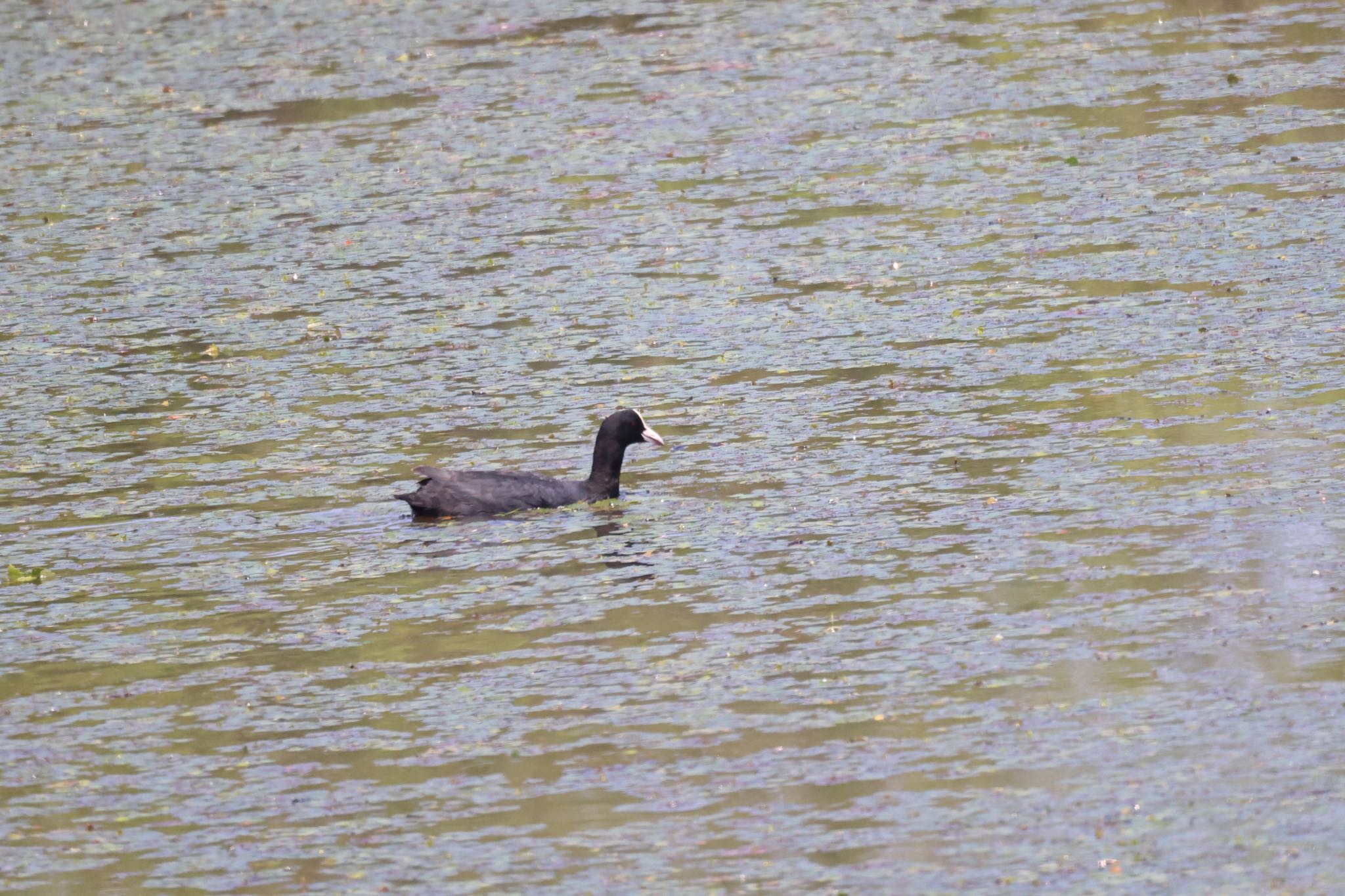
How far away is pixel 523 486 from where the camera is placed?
12.4 m

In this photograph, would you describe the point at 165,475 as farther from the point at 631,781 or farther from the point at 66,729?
the point at 631,781

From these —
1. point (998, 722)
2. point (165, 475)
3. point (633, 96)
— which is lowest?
point (998, 722)

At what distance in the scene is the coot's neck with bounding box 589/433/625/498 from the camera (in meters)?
12.7

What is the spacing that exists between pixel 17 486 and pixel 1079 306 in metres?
7.39

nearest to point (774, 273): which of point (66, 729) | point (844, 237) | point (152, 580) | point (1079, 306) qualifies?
point (844, 237)

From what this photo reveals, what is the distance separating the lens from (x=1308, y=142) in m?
19.6

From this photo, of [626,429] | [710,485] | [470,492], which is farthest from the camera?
[626,429]

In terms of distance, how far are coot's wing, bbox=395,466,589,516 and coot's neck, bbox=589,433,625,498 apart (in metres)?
0.39

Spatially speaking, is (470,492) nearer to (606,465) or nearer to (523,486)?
(523,486)

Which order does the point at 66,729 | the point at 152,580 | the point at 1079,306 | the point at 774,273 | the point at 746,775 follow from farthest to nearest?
the point at 774,273, the point at 1079,306, the point at 152,580, the point at 66,729, the point at 746,775

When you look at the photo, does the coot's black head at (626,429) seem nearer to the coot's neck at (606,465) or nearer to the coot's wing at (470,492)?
the coot's neck at (606,465)

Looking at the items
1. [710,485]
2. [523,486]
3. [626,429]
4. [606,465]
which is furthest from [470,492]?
[710,485]

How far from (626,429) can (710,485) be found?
0.60 meters

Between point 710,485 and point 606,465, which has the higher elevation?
point 606,465
